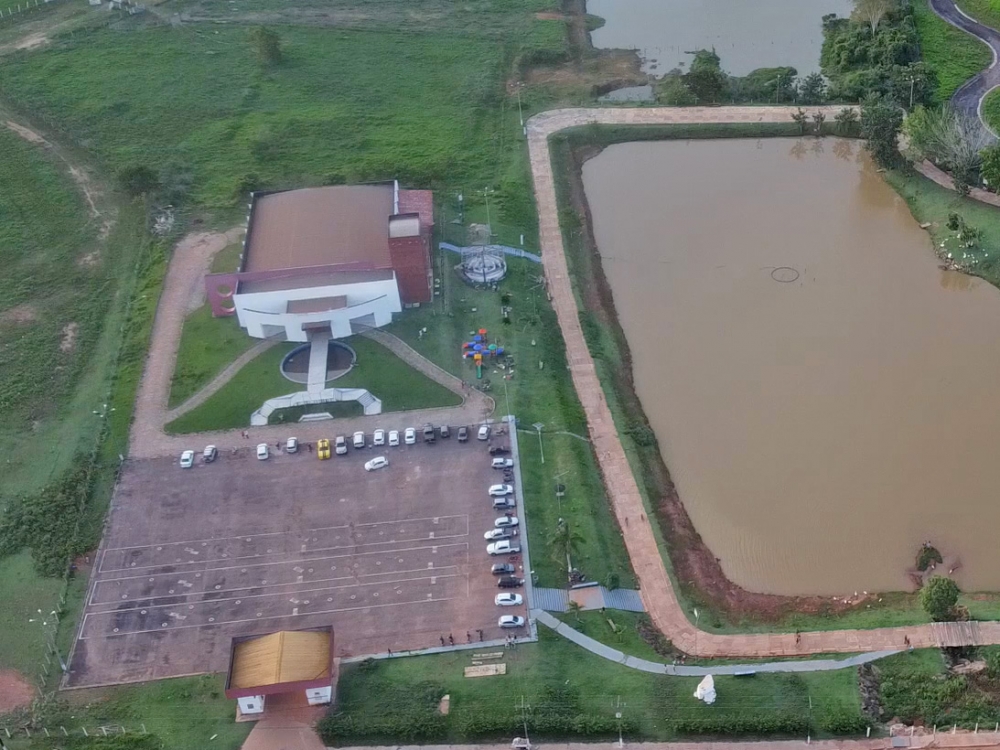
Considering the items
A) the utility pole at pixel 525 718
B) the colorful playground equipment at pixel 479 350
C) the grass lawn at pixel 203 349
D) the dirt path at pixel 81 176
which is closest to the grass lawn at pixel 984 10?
the colorful playground equipment at pixel 479 350

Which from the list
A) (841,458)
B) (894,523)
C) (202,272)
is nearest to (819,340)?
(841,458)

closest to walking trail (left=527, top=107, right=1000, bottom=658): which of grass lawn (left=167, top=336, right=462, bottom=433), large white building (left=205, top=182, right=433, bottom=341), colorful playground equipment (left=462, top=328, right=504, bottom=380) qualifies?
colorful playground equipment (left=462, top=328, right=504, bottom=380)

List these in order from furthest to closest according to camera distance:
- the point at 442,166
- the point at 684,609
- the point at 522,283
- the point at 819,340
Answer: the point at 442,166
the point at 522,283
the point at 819,340
the point at 684,609

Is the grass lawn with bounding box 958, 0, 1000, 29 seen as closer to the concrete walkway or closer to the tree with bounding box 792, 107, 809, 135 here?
the tree with bounding box 792, 107, 809, 135

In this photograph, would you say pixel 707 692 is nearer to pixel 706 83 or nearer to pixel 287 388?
pixel 287 388

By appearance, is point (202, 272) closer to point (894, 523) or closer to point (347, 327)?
point (347, 327)
